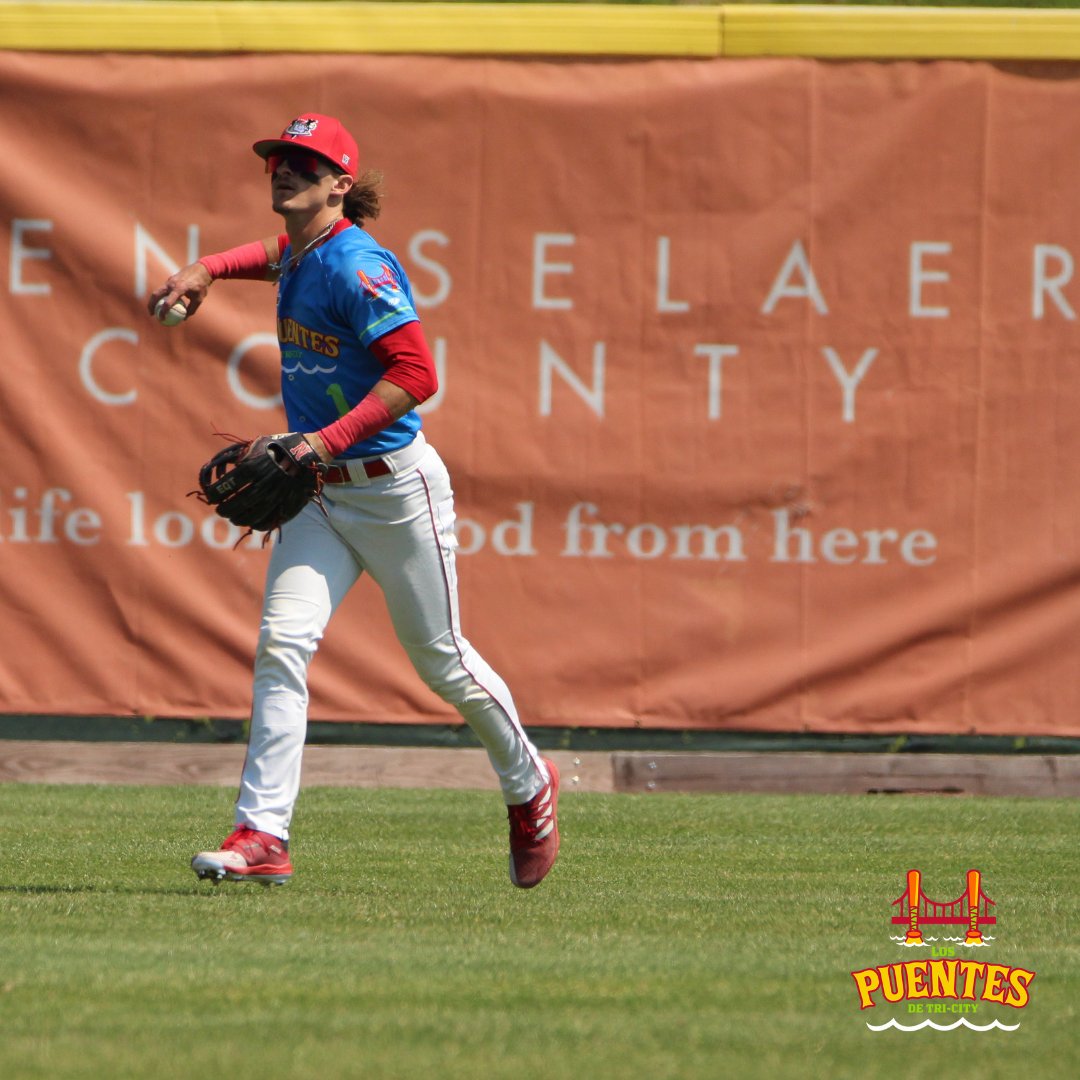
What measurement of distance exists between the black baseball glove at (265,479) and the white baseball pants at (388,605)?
0.16 metres

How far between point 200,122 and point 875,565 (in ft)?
10.8

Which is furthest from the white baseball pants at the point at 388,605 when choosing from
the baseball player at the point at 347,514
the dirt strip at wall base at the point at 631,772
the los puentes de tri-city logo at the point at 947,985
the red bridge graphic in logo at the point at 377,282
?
the dirt strip at wall base at the point at 631,772

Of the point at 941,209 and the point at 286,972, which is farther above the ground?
the point at 941,209

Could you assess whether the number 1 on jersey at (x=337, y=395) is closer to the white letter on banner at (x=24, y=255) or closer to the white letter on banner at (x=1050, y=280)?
the white letter on banner at (x=24, y=255)

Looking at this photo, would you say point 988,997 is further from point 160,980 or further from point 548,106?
point 548,106

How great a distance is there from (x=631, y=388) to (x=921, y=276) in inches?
49.7

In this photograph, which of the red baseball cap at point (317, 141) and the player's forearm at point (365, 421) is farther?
the red baseball cap at point (317, 141)

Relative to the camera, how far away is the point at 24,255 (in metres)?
8.16

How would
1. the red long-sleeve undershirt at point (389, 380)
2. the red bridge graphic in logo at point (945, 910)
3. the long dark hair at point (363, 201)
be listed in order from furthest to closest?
the long dark hair at point (363, 201) → the red long-sleeve undershirt at point (389, 380) → the red bridge graphic in logo at point (945, 910)

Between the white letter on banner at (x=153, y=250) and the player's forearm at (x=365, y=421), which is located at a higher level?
the white letter on banner at (x=153, y=250)

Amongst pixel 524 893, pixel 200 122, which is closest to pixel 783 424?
pixel 200 122

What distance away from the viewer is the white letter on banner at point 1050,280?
319 inches

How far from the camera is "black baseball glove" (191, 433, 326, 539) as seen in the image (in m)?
4.66

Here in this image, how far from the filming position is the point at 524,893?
4.90 metres
